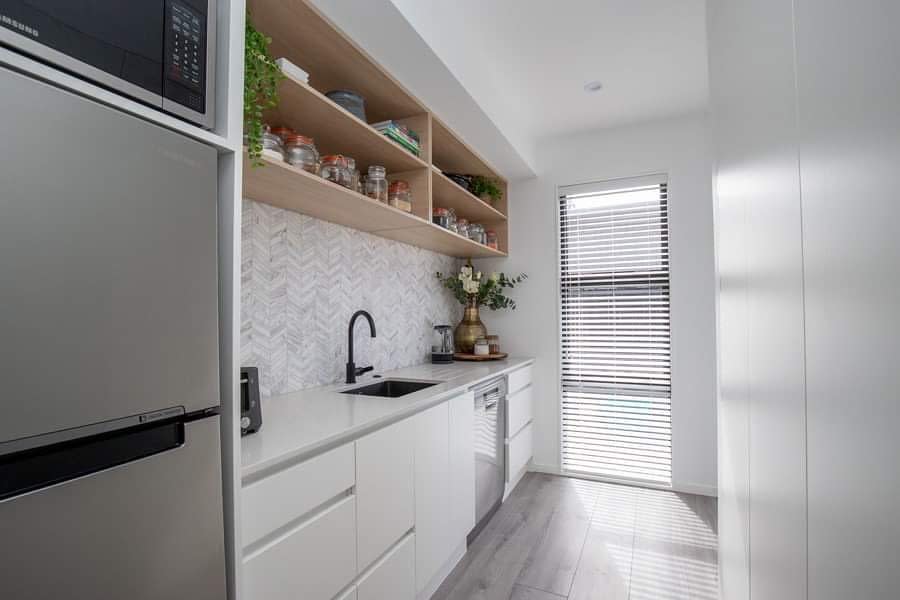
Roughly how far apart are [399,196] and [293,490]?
4.76ft

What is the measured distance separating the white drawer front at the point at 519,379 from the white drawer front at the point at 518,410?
0.11ft

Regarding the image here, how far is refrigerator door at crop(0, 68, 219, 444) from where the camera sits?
61cm

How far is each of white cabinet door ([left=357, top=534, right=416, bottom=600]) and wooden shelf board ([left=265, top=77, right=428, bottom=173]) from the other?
1.69 meters

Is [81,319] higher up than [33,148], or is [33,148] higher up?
[33,148]

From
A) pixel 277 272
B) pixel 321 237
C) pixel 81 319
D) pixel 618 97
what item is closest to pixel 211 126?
pixel 81 319

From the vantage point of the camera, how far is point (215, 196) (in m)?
0.90

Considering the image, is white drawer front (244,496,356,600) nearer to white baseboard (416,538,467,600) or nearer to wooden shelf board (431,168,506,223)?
white baseboard (416,538,467,600)

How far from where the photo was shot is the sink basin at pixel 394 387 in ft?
7.38

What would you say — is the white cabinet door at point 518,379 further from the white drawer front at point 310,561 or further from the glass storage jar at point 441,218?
the white drawer front at point 310,561

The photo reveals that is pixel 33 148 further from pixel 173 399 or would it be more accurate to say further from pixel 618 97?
pixel 618 97

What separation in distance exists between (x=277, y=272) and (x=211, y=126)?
3.47 ft

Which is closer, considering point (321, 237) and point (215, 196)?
point (215, 196)

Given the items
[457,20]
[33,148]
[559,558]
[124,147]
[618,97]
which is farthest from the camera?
[618,97]

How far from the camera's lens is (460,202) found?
3.06 m
